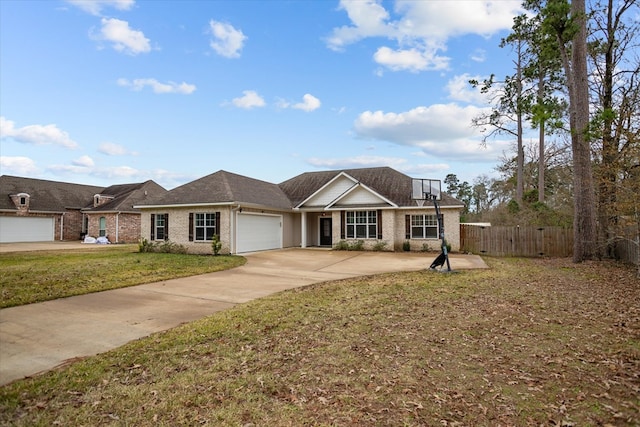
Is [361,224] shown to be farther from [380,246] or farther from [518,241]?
[518,241]

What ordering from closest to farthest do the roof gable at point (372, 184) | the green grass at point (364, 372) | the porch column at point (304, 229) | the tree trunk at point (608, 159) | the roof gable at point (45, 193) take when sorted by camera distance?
the green grass at point (364, 372)
the tree trunk at point (608, 159)
the roof gable at point (372, 184)
the porch column at point (304, 229)
the roof gable at point (45, 193)

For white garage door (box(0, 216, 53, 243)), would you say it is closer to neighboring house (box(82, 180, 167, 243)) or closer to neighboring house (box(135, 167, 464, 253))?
neighboring house (box(82, 180, 167, 243))

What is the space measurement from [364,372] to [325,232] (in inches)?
796

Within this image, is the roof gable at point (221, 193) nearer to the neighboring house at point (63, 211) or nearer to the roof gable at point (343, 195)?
the roof gable at point (343, 195)

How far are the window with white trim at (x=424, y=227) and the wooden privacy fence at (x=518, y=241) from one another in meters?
1.46

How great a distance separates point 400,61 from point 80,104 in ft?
47.4

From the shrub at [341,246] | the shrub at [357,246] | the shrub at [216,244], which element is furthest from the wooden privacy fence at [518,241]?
the shrub at [216,244]

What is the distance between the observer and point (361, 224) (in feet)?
68.6

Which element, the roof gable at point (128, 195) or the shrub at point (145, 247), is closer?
the shrub at point (145, 247)

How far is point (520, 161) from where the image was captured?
932 inches

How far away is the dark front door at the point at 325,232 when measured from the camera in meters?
24.2

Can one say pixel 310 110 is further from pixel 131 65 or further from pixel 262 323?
pixel 262 323

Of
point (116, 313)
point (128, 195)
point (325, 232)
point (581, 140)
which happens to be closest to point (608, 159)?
point (581, 140)

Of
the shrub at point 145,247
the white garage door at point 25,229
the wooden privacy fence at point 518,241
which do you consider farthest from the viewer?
the white garage door at point 25,229
